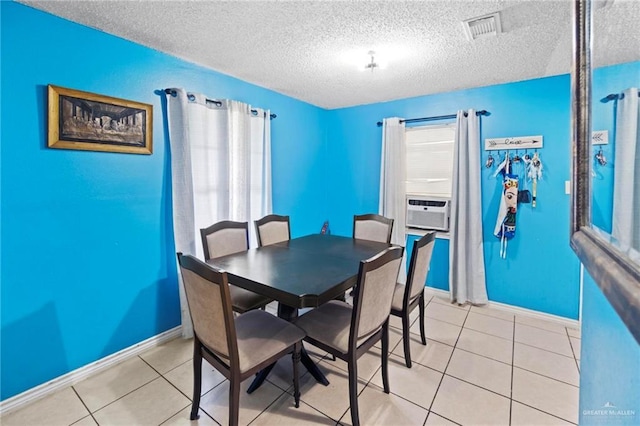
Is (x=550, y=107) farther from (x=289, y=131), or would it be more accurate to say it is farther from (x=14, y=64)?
(x=14, y=64)

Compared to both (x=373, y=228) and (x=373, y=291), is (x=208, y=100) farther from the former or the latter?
(x=373, y=291)

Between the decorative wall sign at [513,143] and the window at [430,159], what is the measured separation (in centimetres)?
41

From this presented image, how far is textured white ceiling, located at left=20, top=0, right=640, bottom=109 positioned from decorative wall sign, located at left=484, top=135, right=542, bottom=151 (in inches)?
22.3

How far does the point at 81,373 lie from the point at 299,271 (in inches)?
64.7

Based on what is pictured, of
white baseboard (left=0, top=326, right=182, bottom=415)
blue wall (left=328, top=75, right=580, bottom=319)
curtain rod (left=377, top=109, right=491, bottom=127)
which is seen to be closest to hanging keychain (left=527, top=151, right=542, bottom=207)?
blue wall (left=328, top=75, right=580, bottom=319)

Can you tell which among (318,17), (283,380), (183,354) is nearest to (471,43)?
(318,17)

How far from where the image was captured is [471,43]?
7.24ft

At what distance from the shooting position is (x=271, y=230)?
3.01 m

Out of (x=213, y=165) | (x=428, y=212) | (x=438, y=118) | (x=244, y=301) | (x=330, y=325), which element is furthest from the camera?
(x=428, y=212)

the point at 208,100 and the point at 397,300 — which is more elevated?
the point at 208,100

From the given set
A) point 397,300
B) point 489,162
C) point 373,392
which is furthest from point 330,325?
point 489,162

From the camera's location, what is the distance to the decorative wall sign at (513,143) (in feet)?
9.53

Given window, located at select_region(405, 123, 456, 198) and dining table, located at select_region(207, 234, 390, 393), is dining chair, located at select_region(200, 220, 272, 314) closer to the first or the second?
dining table, located at select_region(207, 234, 390, 393)

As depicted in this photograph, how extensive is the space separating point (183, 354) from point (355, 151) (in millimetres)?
3046
